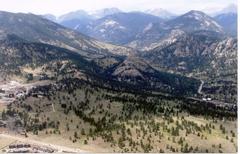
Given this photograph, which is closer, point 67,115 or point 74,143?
point 74,143

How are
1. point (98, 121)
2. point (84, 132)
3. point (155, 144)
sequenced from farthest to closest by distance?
point (98, 121), point (84, 132), point (155, 144)

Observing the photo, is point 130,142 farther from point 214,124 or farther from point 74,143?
point 214,124

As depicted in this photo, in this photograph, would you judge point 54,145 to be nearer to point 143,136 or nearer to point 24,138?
point 24,138

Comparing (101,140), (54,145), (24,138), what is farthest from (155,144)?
(24,138)

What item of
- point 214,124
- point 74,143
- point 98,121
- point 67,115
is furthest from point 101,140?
point 214,124

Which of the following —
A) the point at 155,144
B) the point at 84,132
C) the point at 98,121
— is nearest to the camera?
the point at 155,144

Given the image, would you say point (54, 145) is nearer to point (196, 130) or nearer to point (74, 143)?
point (74, 143)

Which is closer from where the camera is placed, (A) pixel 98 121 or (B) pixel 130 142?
(B) pixel 130 142
